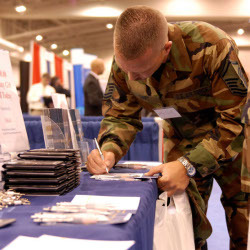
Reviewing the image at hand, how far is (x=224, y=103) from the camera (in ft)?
4.43

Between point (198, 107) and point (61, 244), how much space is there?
99 cm

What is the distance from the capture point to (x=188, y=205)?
1307mm

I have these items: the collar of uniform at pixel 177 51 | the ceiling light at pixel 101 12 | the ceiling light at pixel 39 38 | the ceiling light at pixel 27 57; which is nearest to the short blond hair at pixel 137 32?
the collar of uniform at pixel 177 51

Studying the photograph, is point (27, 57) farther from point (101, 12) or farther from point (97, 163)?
point (97, 163)

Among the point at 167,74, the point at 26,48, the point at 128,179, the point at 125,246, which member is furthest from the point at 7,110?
the point at 26,48

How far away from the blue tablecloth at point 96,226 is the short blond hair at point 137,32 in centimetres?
39

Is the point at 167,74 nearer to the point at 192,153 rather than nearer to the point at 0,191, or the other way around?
the point at 192,153

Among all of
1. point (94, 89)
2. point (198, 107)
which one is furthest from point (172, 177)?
point (94, 89)

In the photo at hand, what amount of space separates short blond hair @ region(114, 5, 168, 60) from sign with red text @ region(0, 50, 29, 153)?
13.8 inches

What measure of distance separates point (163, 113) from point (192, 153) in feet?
0.89

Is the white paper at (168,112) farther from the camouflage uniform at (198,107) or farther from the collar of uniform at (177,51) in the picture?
the collar of uniform at (177,51)

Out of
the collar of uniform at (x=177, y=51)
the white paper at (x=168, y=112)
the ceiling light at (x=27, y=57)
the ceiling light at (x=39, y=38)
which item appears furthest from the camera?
the ceiling light at (x=27, y=57)

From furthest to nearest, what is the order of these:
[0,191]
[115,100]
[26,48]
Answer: [26,48] → [115,100] → [0,191]

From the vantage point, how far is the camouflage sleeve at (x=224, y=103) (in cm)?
130
